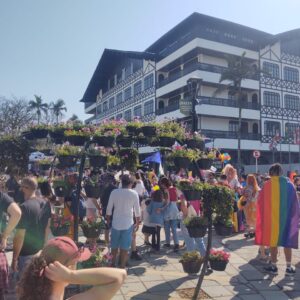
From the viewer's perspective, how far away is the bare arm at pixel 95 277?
75.5 inches

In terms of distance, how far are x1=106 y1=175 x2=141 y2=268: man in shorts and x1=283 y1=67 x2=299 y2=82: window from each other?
3876 cm

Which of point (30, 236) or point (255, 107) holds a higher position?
point (255, 107)

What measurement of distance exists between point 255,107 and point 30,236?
122ft

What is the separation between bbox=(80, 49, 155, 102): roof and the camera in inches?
1746

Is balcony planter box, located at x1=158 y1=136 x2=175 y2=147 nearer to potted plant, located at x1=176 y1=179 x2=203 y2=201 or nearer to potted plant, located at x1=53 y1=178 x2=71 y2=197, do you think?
potted plant, located at x1=176 y1=179 x2=203 y2=201

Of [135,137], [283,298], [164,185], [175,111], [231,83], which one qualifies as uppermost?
[231,83]

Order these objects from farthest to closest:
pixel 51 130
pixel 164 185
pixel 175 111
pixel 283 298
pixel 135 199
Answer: pixel 175 111 < pixel 164 185 < pixel 51 130 < pixel 135 199 < pixel 283 298

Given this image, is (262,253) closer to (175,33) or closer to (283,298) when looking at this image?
(283,298)

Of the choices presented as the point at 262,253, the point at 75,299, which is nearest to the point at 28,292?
the point at 75,299

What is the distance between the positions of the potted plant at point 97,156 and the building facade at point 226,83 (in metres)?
28.2

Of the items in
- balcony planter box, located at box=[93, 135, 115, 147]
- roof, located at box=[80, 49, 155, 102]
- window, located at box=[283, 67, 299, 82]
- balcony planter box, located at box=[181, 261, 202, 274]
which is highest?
roof, located at box=[80, 49, 155, 102]

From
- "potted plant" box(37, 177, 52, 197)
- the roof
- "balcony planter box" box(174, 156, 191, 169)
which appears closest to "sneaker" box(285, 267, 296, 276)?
"balcony planter box" box(174, 156, 191, 169)

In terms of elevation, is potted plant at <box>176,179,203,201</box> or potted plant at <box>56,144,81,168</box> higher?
potted plant at <box>56,144,81,168</box>

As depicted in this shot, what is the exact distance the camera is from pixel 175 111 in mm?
38688
